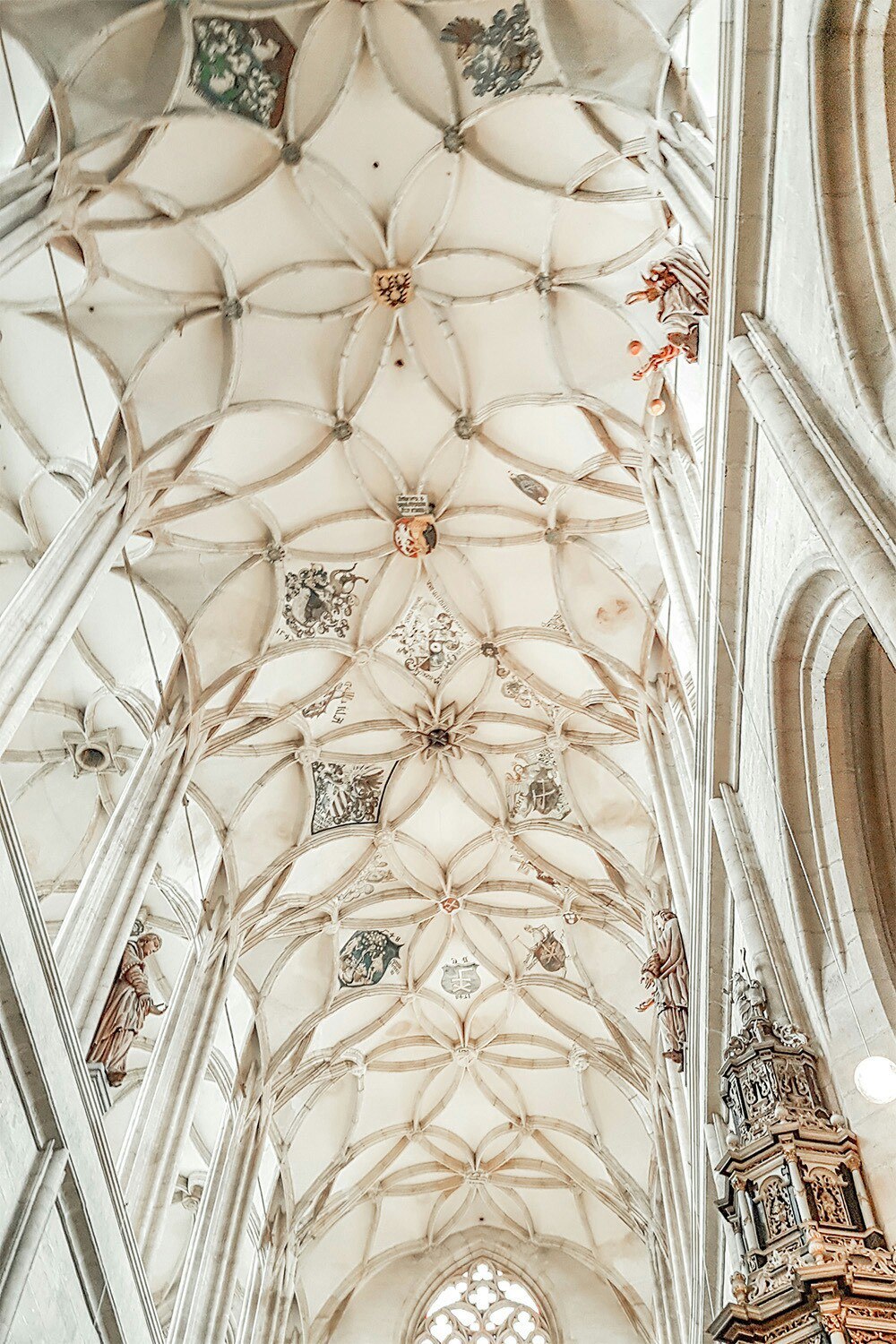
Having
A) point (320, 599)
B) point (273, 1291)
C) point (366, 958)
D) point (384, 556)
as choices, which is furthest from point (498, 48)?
point (273, 1291)

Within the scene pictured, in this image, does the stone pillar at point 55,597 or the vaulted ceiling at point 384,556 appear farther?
the vaulted ceiling at point 384,556

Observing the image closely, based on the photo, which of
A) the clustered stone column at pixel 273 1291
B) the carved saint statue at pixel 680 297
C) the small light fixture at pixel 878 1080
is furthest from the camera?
the clustered stone column at pixel 273 1291

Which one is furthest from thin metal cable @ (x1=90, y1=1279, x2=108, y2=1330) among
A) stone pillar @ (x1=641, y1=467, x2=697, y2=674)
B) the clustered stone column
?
the clustered stone column

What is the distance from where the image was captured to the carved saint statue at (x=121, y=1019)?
1073 centimetres

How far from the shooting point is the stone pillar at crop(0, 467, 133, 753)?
9883 mm

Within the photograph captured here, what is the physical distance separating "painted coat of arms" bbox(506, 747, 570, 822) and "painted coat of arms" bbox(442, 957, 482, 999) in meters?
2.80

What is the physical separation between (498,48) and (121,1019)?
9.43m

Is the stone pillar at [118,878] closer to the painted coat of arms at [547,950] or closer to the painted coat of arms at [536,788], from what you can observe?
the painted coat of arms at [536,788]

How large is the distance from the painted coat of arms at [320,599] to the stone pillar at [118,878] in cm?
226

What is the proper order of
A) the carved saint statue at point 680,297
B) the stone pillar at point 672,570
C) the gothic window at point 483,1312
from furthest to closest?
1. the gothic window at point 483,1312
2. the stone pillar at point 672,570
3. the carved saint statue at point 680,297

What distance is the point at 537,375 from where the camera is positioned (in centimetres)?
1421

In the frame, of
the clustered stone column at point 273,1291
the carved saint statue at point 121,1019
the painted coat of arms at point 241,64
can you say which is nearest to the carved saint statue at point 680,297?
the painted coat of arms at point 241,64

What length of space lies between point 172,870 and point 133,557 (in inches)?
150

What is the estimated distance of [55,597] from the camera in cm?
1071
